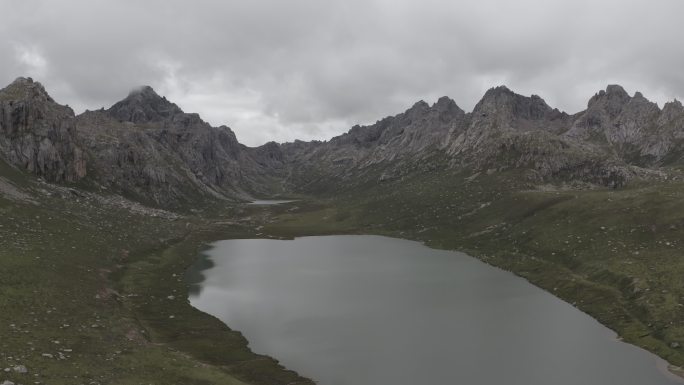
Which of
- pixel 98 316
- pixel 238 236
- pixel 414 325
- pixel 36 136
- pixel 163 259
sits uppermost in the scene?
pixel 36 136

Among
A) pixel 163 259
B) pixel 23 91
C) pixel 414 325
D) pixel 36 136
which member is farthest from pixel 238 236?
pixel 414 325

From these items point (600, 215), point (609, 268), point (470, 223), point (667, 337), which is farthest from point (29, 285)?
point (470, 223)

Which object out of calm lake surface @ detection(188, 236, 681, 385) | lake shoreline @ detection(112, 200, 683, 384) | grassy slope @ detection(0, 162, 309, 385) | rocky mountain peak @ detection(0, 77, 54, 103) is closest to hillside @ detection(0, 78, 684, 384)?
grassy slope @ detection(0, 162, 309, 385)

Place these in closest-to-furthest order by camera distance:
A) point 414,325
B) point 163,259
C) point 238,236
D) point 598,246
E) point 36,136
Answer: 1. point 414,325
2. point 598,246
3. point 163,259
4. point 36,136
5. point 238,236

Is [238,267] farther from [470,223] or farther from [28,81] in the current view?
[28,81]

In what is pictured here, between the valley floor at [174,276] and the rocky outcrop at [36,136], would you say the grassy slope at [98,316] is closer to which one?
the valley floor at [174,276]

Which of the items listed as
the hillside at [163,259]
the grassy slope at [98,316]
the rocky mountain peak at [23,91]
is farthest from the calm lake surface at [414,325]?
the rocky mountain peak at [23,91]

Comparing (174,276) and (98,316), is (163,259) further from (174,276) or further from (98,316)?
(98,316)
